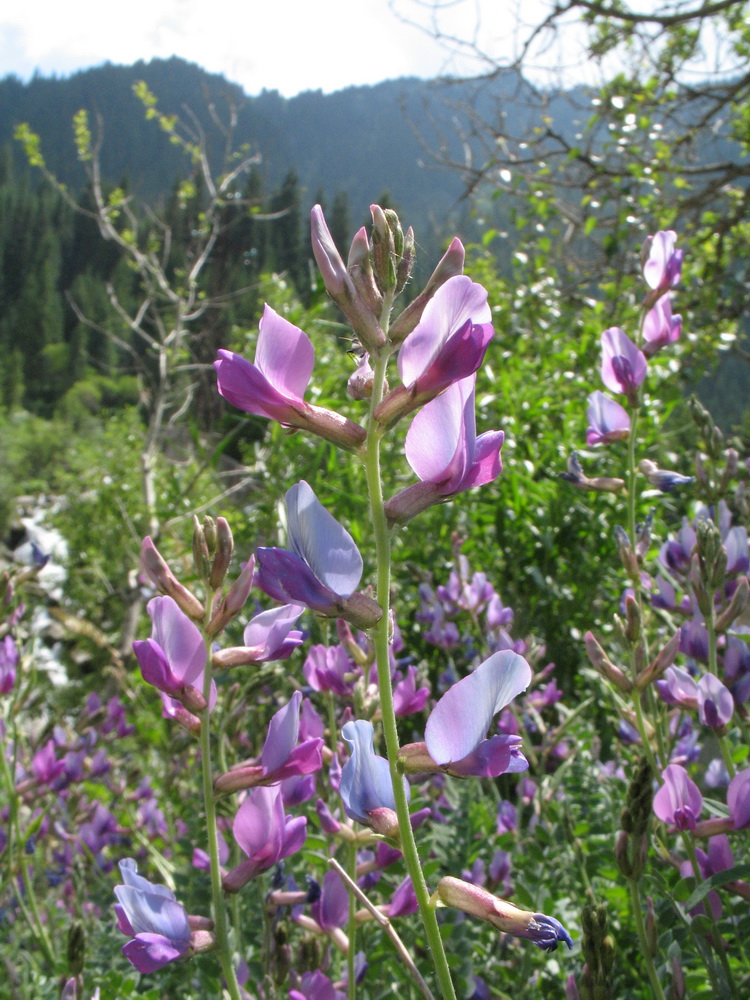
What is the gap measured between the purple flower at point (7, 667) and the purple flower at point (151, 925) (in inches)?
33.1

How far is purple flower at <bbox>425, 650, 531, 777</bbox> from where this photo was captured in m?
0.54

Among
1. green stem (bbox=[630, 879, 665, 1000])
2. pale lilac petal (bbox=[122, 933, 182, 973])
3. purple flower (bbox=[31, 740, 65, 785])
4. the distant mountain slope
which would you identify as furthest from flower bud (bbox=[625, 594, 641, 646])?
the distant mountain slope

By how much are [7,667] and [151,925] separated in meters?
0.90

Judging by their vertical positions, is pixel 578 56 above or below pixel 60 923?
above

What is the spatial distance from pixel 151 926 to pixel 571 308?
450 centimetres

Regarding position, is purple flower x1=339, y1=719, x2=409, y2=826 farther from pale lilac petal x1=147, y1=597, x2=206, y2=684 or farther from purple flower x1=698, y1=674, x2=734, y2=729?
purple flower x1=698, y1=674, x2=734, y2=729

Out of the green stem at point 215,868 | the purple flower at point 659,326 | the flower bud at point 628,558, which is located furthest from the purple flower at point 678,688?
the green stem at point 215,868

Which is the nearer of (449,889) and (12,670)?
(449,889)

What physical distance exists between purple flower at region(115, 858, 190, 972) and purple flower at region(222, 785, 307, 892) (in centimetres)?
6

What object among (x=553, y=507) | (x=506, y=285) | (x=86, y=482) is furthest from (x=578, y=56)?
(x=86, y=482)

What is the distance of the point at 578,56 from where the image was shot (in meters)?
4.78

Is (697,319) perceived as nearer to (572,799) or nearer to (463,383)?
(572,799)

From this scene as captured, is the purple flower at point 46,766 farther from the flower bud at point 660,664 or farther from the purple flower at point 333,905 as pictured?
the flower bud at point 660,664

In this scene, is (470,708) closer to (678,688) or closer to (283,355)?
(283,355)
